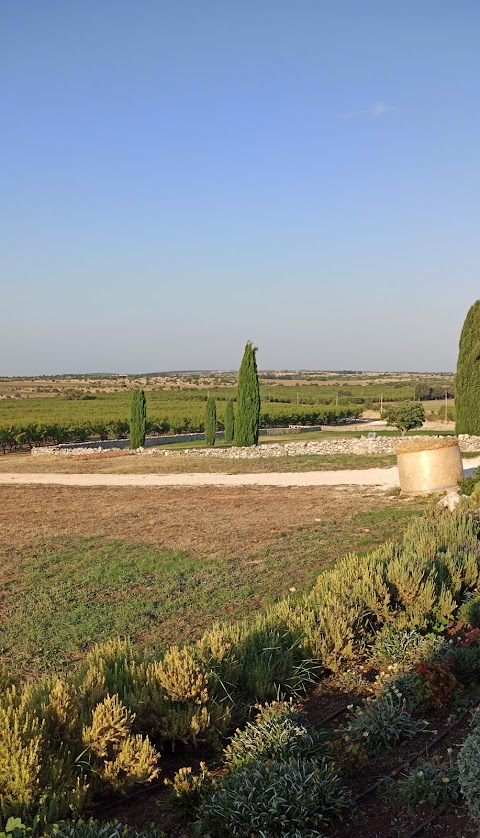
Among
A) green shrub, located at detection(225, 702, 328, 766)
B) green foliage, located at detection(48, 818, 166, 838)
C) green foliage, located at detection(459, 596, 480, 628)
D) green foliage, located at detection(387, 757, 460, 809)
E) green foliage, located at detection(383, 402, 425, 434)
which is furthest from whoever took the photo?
green foliage, located at detection(383, 402, 425, 434)

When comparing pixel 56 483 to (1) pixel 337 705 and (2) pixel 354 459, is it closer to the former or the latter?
(2) pixel 354 459

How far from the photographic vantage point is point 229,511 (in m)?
13.5

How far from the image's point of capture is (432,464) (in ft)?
42.8

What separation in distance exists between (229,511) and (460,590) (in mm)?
7583

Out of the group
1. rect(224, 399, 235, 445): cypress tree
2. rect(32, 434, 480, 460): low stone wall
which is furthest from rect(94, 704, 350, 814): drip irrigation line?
rect(224, 399, 235, 445): cypress tree

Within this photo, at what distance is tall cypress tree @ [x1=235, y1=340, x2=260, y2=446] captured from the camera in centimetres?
2959

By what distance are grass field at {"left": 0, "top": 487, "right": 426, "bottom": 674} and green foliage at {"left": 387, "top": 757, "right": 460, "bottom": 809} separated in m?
3.38

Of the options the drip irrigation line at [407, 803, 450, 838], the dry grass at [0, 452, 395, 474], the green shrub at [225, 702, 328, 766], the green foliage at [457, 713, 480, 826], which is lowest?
the dry grass at [0, 452, 395, 474]

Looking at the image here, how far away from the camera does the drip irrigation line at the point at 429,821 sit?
291 centimetres

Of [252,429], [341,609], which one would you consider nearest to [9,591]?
[341,609]

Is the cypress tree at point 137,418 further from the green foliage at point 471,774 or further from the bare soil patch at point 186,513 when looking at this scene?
the green foliage at point 471,774

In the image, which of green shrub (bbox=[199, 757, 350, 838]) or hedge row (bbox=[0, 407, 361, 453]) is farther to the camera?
hedge row (bbox=[0, 407, 361, 453])

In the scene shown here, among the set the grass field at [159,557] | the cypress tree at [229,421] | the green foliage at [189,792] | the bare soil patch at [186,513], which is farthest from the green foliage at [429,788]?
the cypress tree at [229,421]

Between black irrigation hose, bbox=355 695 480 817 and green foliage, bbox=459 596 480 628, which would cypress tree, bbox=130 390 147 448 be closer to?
green foliage, bbox=459 596 480 628
